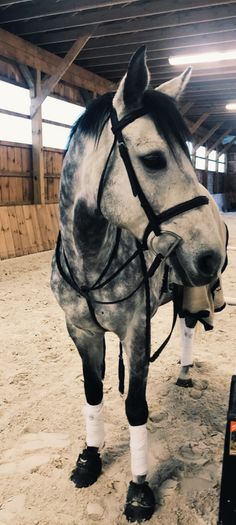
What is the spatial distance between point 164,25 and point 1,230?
14.5 feet

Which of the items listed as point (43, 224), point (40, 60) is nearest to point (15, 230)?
point (43, 224)

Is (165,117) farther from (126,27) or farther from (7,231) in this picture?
(126,27)

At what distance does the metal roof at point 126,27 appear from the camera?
5996mm

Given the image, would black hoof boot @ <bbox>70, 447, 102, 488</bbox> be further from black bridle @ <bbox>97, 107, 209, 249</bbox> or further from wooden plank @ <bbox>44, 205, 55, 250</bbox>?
wooden plank @ <bbox>44, 205, 55, 250</bbox>

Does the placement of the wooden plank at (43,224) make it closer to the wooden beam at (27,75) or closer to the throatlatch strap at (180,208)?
the wooden beam at (27,75)

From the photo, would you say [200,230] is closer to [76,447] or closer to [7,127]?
[76,447]

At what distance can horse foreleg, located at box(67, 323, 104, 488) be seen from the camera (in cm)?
179

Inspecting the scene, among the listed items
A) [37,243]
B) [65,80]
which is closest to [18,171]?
[37,243]

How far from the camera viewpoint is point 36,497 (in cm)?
172

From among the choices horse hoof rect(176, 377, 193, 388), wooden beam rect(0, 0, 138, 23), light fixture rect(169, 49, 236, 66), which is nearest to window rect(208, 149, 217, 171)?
light fixture rect(169, 49, 236, 66)

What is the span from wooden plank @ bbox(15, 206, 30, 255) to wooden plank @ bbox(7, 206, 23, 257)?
0.21ft

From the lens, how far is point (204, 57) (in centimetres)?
777

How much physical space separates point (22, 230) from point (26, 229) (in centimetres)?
11

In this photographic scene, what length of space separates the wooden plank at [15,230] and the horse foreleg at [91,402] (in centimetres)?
510
